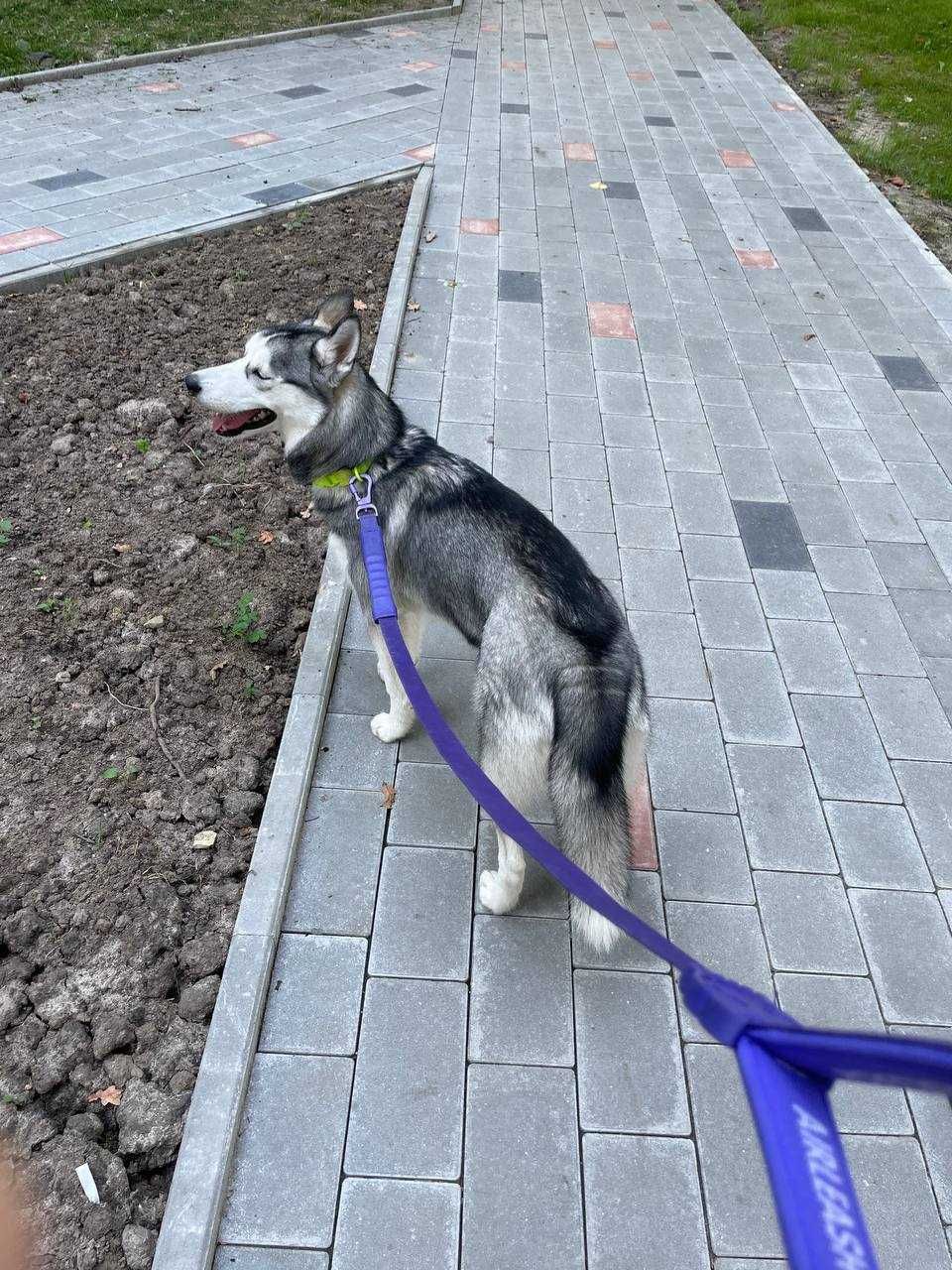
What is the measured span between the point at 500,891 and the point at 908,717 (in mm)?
1943

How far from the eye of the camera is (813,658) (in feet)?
12.7

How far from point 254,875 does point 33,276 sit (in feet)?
16.8

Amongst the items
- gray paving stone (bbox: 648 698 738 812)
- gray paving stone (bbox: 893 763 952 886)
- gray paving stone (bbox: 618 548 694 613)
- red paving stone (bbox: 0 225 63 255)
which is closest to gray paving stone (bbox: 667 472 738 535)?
gray paving stone (bbox: 618 548 694 613)

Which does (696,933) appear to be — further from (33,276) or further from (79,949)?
(33,276)

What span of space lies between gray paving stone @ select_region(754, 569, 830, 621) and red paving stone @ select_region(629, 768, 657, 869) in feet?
4.24

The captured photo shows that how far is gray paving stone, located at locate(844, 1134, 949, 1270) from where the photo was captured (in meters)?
2.20

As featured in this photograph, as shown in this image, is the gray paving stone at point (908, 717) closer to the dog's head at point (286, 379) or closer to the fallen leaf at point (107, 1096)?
the dog's head at point (286, 379)

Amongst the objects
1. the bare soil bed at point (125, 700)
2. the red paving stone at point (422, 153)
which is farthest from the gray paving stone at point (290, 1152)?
the red paving stone at point (422, 153)

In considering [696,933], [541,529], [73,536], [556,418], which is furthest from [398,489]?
[556,418]

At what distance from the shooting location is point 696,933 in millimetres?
2848

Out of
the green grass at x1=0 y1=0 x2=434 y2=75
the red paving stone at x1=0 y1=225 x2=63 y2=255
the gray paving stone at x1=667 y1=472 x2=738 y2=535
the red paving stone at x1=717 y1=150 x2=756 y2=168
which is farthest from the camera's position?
the green grass at x1=0 y1=0 x2=434 y2=75

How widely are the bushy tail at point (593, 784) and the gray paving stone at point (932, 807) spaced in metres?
Answer: 1.40

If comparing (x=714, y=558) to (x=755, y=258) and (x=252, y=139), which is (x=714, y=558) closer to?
(x=755, y=258)

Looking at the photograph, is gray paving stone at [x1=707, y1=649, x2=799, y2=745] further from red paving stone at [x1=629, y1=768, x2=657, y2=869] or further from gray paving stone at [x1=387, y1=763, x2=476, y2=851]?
gray paving stone at [x1=387, y1=763, x2=476, y2=851]
